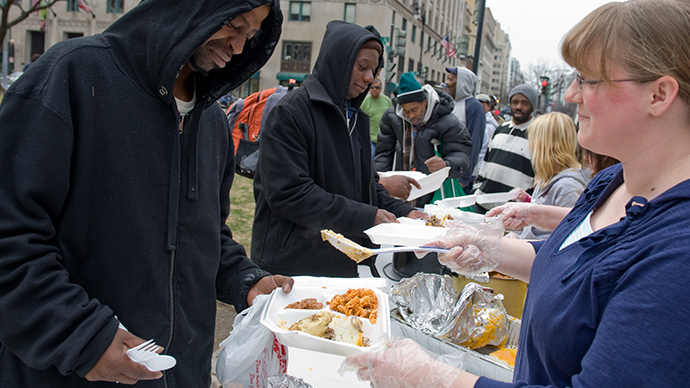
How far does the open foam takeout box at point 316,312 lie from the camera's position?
4.97ft

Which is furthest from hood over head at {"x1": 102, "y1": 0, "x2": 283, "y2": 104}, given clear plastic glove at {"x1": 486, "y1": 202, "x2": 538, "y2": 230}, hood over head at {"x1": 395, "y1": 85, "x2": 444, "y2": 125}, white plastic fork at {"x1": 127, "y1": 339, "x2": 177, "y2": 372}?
hood over head at {"x1": 395, "y1": 85, "x2": 444, "y2": 125}

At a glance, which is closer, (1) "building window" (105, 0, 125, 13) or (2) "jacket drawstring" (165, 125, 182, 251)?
(2) "jacket drawstring" (165, 125, 182, 251)

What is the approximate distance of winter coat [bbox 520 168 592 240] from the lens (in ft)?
9.96

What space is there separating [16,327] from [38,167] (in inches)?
16.1

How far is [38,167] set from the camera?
3.76 ft

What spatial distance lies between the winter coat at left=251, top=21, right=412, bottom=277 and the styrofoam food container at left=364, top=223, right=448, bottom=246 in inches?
6.7

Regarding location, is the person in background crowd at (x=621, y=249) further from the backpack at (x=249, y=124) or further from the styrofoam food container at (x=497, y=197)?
the backpack at (x=249, y=124)

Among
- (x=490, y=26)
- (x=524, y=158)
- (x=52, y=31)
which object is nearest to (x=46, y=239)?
(x=524, y=158)

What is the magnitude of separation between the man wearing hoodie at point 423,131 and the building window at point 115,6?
138 ft

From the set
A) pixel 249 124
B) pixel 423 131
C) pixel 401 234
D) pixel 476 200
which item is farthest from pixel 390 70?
pixel 401 234

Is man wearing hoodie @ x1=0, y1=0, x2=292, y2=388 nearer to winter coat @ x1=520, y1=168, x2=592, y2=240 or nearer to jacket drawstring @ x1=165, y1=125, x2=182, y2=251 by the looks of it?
jacket drawstring @ x1=165, y1=125, x2=182, y2=251

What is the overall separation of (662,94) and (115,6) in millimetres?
45951

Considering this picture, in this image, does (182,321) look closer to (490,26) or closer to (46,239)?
(46,239)

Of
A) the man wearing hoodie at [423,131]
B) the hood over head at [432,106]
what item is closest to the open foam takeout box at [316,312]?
the man wearing hoodie at [423,131]
